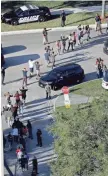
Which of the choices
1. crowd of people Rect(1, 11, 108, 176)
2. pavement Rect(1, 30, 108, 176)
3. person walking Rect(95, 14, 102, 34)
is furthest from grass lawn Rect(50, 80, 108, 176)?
person walking Rect(95, 14, 102, 34)

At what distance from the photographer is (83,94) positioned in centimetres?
3431

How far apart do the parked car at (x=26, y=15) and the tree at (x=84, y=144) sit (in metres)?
23.9

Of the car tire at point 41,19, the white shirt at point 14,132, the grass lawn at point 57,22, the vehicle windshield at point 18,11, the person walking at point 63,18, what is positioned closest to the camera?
the white shirt at point 14,132

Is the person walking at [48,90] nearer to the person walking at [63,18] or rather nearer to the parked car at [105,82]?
the parked car at [105,82]

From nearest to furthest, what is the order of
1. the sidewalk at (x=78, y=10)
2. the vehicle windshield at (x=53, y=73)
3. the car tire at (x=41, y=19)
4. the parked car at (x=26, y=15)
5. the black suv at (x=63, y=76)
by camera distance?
the black suv at (x=63, y=76), the vehicle windshield at (x=53, y=73), the parked car at (x=26, y=15), the car tire at (x=41, y=19), the sidewalk at (x=78, y=10)

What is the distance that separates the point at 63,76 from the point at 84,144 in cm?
1424

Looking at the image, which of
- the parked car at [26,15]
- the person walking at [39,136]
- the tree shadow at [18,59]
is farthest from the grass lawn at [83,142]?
the parked car at [26,15]

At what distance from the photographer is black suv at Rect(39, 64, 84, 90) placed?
3503 cm

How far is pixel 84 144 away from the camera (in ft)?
70.0

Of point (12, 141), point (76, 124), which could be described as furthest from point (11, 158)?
point (76, 124)

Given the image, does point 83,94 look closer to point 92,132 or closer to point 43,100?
point 43,100

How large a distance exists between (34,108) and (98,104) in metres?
10.5

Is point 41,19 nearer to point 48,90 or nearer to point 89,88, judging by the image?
point 89,88

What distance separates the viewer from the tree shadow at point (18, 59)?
39.7m
